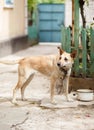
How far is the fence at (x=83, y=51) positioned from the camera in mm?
8969

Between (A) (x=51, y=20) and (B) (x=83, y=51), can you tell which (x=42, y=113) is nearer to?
(B) (x=83, y=51)

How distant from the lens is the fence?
8.97 m

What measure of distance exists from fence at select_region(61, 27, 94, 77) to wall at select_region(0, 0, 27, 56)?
6.47 metres

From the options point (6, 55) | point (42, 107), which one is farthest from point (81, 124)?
point (6, 55)

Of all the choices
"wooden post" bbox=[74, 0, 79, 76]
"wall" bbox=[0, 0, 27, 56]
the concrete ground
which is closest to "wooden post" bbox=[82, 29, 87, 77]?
"wooden post" bbox=[74, 0, 79, 76]

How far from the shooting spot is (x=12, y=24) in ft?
57.3

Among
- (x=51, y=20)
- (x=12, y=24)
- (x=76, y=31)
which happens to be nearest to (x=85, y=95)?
(x=76, y=31)

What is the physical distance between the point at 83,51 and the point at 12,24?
8.77 m

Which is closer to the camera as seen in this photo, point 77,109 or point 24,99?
point 77,109

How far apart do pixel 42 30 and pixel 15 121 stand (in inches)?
617

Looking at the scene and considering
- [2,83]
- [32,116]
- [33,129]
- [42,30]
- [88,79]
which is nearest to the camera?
[33,129]

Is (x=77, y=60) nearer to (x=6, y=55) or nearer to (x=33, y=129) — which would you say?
(x=33, y=129)

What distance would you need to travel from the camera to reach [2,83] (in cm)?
1034

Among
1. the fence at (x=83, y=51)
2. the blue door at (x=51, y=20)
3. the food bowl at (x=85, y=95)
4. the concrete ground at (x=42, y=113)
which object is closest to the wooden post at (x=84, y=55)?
the fence at (x=83, y=51)
